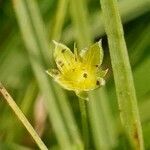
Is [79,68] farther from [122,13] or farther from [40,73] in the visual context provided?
[122,13]

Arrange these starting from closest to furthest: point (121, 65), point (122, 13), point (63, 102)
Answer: point (121, 65), point (63, 102), point (122, 13)

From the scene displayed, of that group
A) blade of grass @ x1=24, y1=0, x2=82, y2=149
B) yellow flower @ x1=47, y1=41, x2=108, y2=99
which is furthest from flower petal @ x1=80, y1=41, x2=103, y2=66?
blade of grass @ x1=24, y1=0, x2=82, y2=149

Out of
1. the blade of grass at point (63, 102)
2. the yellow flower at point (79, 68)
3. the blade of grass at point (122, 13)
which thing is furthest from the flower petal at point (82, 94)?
the blade of grass at point (122, 13)

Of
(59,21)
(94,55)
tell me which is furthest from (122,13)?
(94,55)

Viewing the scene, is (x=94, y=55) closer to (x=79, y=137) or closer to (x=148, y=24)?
(x=79, y=137)

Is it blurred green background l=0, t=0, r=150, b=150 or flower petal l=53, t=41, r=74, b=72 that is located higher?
flower petal l=53, t=41, r=74, b=72

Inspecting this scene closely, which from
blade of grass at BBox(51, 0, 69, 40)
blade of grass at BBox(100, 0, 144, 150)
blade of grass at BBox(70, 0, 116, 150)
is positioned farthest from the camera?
blade of grass at BBox(51, 0, 69, 40)

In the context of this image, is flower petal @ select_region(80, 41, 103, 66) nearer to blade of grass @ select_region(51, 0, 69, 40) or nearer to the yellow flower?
the yellow flower
